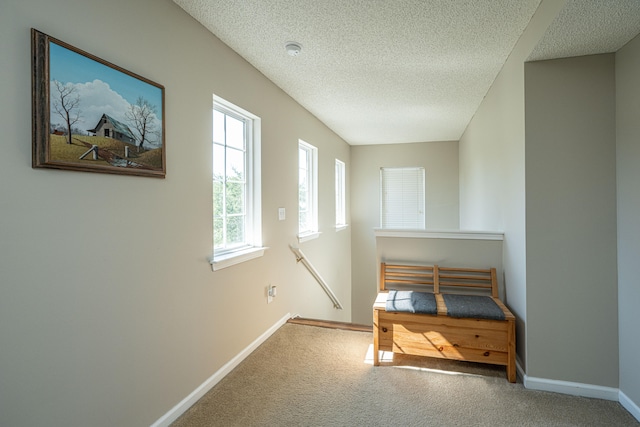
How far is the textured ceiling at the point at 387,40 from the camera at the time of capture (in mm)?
1937

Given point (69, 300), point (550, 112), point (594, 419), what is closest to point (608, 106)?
point (550, 112)

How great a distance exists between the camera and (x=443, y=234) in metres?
2.88

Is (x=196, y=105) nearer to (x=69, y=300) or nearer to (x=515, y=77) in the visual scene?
(x=69, y=300)

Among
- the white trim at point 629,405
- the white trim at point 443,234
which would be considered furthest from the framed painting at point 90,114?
the white trim at point 629,405

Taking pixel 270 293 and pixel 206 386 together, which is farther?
A: pixel 270 293

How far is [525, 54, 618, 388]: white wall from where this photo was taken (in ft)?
6.85

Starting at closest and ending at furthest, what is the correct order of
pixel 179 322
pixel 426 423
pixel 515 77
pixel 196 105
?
pixel 426 423, pixel 179 322, pixel 196 105, pixel 515 77

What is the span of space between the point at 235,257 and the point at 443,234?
5.71 feet

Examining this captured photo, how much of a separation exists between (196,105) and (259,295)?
1632 millimetres

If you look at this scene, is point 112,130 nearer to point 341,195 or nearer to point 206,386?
point 206,386

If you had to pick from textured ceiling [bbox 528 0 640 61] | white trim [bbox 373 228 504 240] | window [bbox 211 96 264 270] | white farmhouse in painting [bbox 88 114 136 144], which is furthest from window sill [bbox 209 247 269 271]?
textured ceiling [bbox 528 0 640 61]

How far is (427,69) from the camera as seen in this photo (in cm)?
289

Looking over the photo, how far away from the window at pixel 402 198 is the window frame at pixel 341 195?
0.79m

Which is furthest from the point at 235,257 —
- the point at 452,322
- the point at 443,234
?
the point at 443,234
